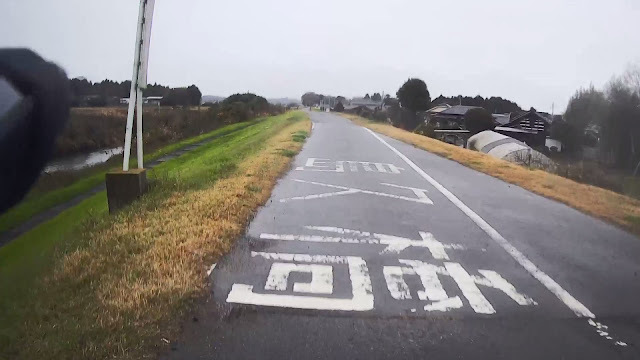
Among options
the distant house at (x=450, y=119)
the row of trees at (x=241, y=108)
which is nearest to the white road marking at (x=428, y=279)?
the row of trees at (x=241, y=108)

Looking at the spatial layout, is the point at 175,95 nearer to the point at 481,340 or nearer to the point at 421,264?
the point at 421,264

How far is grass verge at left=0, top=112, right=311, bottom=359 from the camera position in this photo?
3.16m

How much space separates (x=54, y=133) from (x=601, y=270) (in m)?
5.01

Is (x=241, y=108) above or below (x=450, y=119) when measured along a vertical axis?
above

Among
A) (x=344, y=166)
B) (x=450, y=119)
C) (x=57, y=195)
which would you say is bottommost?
(x=450, y=119)

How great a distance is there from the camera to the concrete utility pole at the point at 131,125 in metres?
6.34

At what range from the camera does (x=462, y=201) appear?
8.58 metres

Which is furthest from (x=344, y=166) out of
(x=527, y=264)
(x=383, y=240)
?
(x=527, y=264)

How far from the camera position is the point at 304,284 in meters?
4.45

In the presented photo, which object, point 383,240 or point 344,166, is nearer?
point 383,240

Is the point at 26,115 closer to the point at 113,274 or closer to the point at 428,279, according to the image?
the point at 113,274

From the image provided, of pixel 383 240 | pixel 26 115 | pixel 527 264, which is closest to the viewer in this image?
pixel 26 115

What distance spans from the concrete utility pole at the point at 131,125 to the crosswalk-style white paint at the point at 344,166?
17.6 ft

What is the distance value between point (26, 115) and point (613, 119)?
10212 mm
